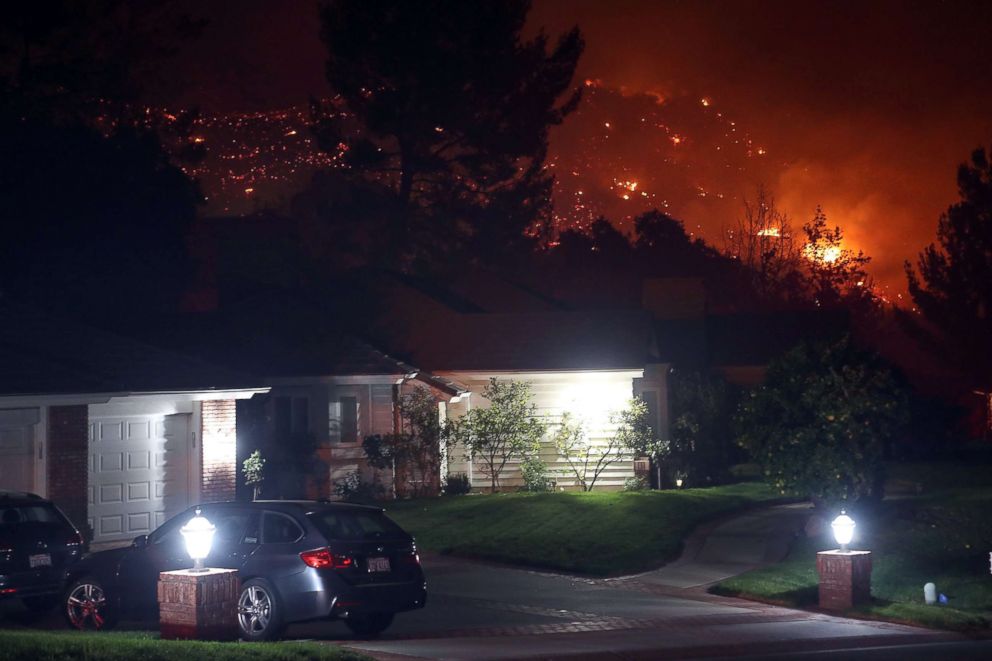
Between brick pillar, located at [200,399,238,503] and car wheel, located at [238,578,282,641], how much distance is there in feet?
39.4

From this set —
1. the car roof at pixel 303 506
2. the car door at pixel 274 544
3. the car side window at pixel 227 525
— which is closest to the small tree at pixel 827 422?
the car roof at pixel 303 506

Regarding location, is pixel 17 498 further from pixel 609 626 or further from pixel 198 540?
pixel 609 626

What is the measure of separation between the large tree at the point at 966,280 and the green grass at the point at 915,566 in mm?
36058

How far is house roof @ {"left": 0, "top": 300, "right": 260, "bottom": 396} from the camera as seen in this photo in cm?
2289

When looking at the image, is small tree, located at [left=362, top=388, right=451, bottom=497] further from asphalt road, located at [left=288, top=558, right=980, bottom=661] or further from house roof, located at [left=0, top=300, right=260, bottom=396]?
asphalt road, located at [left=288, top=558, right=980, bottom=661]

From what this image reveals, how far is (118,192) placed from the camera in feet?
129

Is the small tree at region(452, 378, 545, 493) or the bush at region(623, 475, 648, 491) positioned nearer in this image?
the small tree at region(452, 378, 545, 493)

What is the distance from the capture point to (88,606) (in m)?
15.6

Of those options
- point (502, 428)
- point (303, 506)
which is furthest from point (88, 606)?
point (502, 428)

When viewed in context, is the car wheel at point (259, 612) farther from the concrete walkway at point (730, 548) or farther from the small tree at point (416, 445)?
the small tree at point (416, 445)

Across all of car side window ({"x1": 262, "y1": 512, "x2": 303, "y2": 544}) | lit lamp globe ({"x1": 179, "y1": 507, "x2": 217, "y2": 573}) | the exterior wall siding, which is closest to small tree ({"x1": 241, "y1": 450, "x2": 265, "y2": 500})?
the exterior wall siding

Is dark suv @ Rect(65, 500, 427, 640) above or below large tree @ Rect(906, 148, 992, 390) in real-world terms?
below

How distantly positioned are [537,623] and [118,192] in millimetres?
26732

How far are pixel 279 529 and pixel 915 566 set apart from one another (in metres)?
11.1
